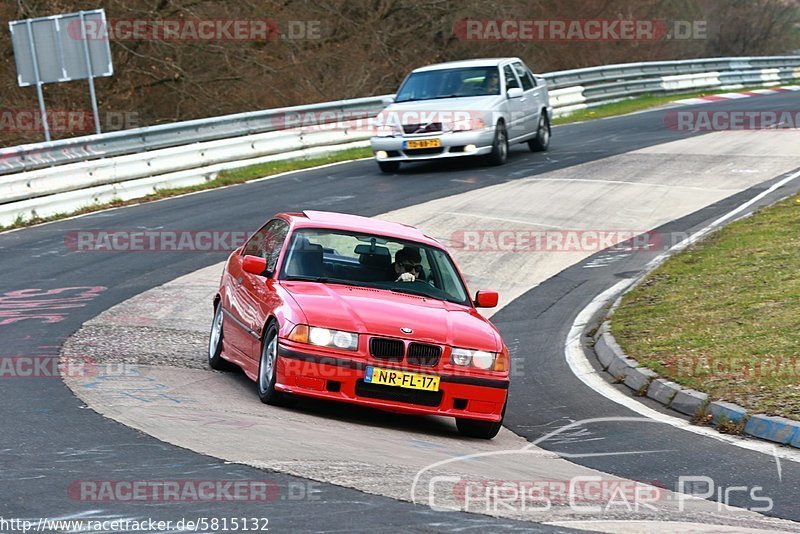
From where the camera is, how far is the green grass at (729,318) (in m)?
9.62

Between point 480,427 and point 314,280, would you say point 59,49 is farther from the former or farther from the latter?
point 480,427

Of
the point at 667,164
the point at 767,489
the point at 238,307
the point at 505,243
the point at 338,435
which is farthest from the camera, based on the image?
the point at 667,164

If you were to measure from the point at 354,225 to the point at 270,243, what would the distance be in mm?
744

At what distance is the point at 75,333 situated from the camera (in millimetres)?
11523

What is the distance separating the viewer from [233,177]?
914 inches

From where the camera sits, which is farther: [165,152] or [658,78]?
[658,78]

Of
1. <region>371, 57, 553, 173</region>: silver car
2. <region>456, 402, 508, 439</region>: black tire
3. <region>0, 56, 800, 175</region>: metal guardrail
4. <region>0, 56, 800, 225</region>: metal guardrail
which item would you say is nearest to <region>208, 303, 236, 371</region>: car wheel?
<region>456, 402, 508, 439</region>: black tire

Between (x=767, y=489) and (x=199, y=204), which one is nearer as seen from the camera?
(x=767, y=489)

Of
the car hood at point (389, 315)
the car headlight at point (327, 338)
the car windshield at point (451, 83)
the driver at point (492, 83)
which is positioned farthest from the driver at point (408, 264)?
the driver at point (492, 83)

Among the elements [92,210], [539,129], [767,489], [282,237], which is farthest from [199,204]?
[767,489]

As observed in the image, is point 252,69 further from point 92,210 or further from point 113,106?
point 92,210

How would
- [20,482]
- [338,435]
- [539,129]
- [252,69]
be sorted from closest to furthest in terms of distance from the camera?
[20,482]
[338,435]
[539,129]
[252,69]

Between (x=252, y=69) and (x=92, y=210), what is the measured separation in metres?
12.6

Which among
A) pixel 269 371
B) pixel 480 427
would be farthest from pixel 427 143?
pixel 480 427
